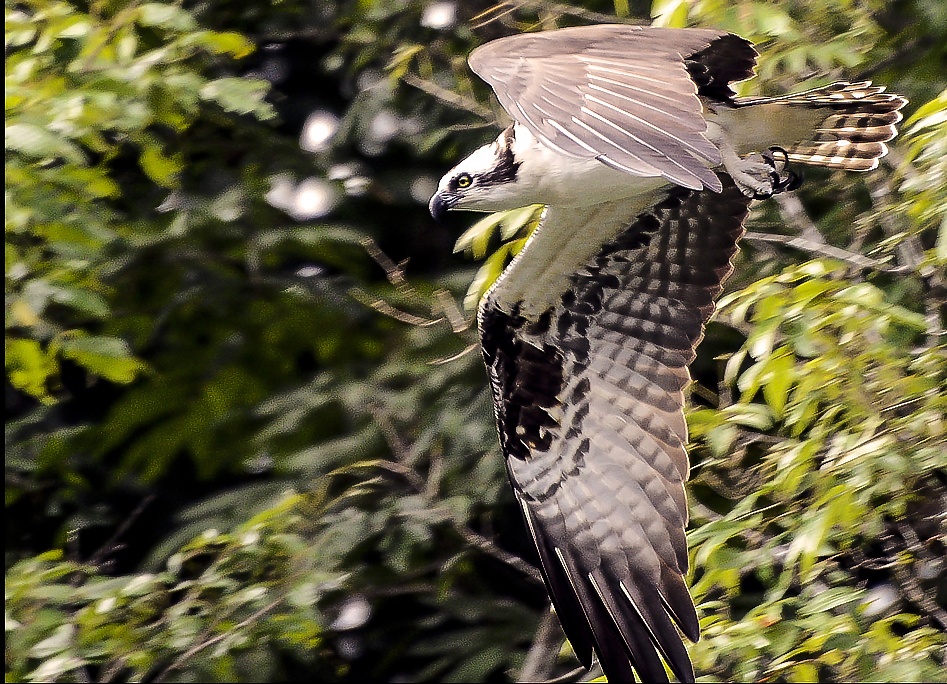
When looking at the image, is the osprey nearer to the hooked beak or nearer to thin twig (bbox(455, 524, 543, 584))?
the hooked beak

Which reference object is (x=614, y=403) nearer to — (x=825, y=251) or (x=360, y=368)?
(x=825, y=251)

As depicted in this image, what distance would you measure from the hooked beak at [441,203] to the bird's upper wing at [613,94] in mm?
691

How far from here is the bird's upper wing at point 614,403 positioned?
3.53 m

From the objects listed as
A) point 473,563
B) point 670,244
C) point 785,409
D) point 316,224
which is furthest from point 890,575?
point 316,224

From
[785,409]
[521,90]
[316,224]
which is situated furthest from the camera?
[316,224]

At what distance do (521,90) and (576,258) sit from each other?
3.81ft

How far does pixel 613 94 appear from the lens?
2.51 meters

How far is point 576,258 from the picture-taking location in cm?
368

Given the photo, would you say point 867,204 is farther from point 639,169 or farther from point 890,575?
point 639,169

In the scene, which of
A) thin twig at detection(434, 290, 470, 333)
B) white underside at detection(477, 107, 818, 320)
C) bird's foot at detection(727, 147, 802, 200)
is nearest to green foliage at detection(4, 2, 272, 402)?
thin twig at detection(434, 290, 470, 333)

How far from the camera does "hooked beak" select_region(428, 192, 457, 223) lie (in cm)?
340

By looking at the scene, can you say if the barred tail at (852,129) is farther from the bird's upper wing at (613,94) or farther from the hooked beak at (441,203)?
the hooked beak at (441,203)

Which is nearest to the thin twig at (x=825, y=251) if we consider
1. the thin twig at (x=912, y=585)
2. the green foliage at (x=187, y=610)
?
the thin twig at (x=912, y=585)

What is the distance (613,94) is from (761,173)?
110 cm
